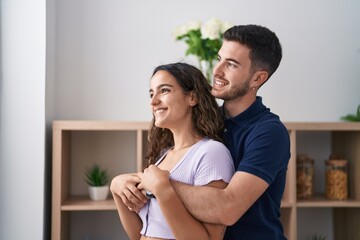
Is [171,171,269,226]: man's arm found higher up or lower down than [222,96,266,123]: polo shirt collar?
lower down

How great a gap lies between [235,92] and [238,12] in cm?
156

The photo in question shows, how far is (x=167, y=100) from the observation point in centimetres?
151

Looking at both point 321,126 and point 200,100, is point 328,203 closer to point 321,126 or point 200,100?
point 321,126

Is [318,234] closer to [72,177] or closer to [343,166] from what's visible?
[343,166]

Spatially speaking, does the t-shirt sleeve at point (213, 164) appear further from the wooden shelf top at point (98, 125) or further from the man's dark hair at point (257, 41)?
the wooden shelf top at point (98, 125)

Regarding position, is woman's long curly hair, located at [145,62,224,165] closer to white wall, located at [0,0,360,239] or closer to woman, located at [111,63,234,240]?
woman, located at [111,63,234,240]

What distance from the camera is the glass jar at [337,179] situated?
2764mm

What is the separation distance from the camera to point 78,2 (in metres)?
2.92

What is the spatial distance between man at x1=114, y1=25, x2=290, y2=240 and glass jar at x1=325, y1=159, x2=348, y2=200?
1.34m

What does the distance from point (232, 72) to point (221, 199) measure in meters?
0.43

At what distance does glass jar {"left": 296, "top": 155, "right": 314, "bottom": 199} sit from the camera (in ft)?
9.10

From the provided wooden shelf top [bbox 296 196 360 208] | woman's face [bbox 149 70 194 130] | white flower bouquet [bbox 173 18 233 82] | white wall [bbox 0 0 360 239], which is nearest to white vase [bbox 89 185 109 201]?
white wall [bbox 0 0 360 239]

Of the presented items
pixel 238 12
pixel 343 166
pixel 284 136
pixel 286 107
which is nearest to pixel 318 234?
pixel 343 166

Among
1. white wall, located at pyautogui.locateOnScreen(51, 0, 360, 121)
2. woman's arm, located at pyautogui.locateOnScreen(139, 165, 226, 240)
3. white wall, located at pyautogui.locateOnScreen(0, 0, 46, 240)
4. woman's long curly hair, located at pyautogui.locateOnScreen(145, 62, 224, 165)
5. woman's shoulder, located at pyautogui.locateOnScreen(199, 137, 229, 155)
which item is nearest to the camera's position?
woman's arm, located at pyautogui.locateOnScreen(139, 165, 226, 240)
